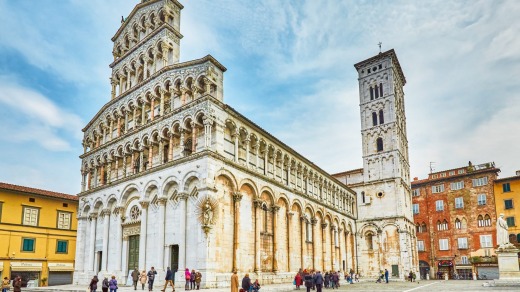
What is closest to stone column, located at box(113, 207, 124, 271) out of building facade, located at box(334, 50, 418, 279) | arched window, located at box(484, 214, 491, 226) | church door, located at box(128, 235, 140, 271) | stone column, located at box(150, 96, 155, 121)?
church door, located at box(128, 235, 140, 271)

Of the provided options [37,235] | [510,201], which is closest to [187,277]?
[37,235]

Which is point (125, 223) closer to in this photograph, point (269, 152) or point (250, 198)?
point (250, 198)

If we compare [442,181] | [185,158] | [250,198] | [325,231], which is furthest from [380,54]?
[185,158]

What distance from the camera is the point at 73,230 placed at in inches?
1564

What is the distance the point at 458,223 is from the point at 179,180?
41300 mm

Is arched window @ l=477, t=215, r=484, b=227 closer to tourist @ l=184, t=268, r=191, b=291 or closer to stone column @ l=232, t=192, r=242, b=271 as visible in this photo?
stone column @ l=232, t=192, r=242, b=271

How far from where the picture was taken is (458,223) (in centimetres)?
5281

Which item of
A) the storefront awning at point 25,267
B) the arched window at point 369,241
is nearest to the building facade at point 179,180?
the storefront awning at point 25,267

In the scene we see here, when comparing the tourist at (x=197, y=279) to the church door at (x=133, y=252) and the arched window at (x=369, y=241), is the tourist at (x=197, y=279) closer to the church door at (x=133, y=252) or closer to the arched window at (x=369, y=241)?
the church door at (x=133, y=252)

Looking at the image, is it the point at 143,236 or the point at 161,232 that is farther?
the point at 143,236

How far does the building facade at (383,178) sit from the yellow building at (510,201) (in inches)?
410

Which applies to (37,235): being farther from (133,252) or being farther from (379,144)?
(379,144)

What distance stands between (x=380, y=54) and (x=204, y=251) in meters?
Answer: 37.3

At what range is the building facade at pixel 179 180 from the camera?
25.0 meters
